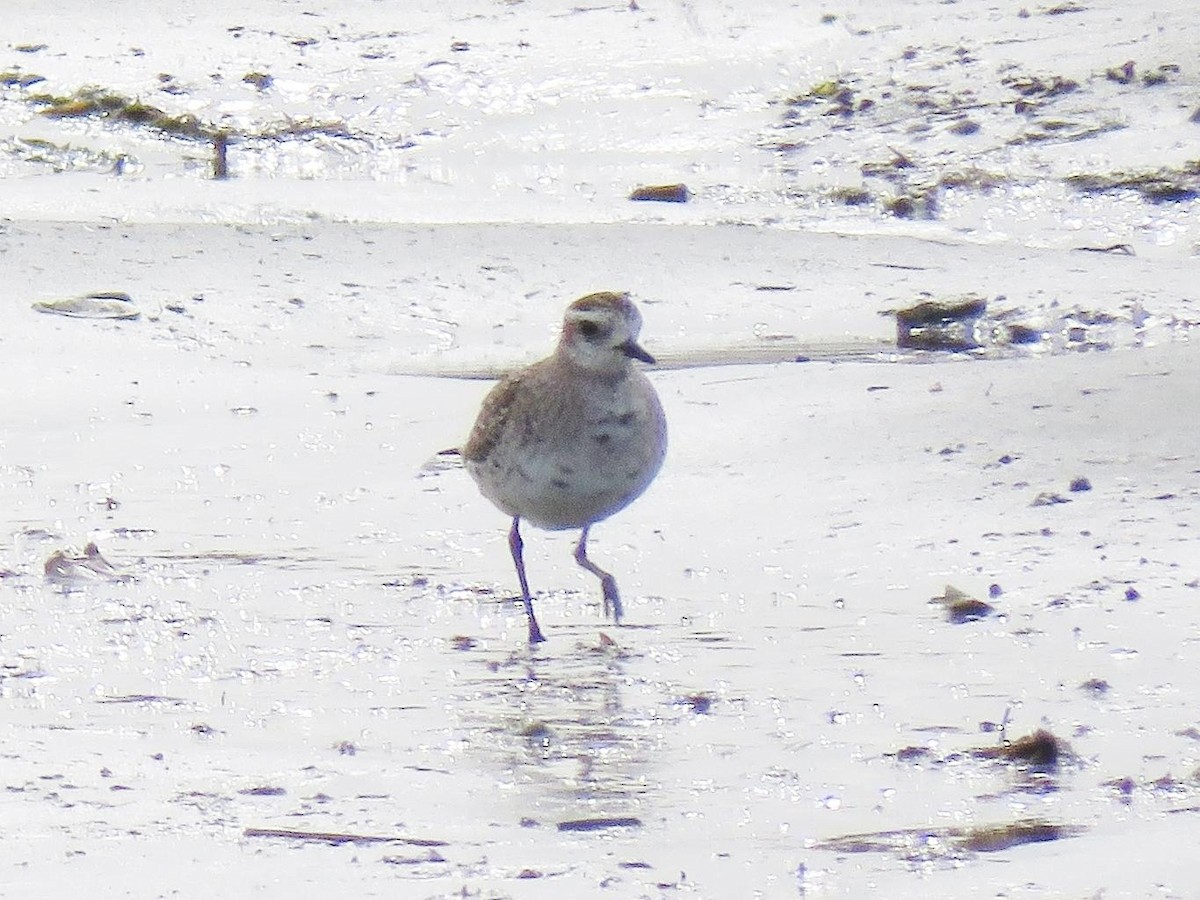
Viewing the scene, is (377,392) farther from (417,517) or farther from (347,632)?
(347,632)

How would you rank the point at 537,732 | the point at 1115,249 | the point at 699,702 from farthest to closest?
the point at 1115,249 → the point at 699,702 → the point at 537,732

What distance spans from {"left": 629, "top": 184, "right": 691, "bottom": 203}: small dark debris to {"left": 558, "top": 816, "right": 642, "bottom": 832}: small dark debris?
605 cm

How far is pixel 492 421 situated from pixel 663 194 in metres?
4.15

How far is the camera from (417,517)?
626cm

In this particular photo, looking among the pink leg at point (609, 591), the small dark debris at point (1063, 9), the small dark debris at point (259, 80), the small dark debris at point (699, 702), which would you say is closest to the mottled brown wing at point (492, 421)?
the pink leg at point (609, 591)

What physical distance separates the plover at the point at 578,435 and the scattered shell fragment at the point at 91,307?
2.60 m

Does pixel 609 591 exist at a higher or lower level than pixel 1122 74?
lower

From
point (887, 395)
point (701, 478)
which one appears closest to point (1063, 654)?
point (701, 478)

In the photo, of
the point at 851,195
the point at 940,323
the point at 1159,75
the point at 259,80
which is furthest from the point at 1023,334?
the point at 259,80

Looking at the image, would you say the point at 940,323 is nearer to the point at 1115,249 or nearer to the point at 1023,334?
the point at 1023,334

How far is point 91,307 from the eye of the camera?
8.12 metres

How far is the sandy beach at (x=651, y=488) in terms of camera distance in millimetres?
4047

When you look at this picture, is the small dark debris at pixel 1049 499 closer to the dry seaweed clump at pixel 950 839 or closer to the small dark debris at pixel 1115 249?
the dry seaweed clump at pixel 950 839

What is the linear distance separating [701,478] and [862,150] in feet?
14.0
